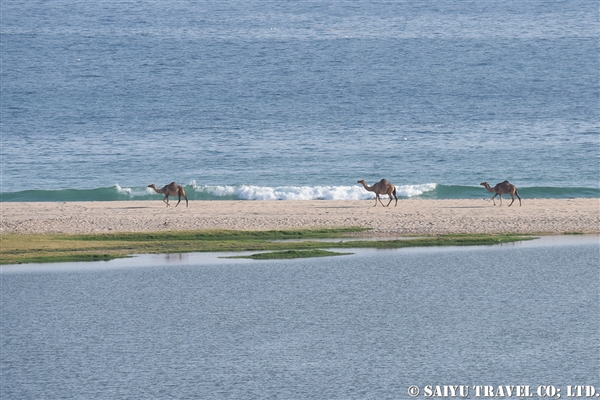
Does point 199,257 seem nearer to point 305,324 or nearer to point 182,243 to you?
point 182,243

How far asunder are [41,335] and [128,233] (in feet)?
38.8

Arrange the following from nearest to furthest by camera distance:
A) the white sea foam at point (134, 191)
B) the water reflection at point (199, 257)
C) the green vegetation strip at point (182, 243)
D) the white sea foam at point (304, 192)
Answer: the water reflection at point (199, 257), the green vegetation strip at point (182, 243), the white sea foam at point (304, 192), the white sea foam at point (134, 191)

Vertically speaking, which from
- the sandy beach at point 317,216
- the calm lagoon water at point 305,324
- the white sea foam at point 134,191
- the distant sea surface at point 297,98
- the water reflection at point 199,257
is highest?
the distant sea surface at point 297,98

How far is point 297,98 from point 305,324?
57.3 metres

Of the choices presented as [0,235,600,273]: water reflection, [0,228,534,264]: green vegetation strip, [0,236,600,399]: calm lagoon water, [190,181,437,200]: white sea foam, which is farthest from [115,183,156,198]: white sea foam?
[0,236,600,399]: calm lagoon water

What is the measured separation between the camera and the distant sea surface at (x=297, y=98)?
5691 cm

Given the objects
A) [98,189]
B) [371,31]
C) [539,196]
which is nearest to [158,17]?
[371,31]

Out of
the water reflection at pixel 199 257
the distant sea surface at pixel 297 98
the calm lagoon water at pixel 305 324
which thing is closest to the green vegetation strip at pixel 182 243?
the water reflection at pixel 199 257

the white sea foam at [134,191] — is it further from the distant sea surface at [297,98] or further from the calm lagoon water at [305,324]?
the calm lagoon water at [305,324]

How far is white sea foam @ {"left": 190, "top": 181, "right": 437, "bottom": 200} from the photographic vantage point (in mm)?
47688

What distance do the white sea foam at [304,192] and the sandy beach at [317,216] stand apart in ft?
10.9

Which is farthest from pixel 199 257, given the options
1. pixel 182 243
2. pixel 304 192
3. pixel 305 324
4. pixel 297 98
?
pixel 297 98

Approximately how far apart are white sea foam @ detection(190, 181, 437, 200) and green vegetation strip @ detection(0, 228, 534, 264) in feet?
37.8

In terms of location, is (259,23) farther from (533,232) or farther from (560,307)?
(560,307)
